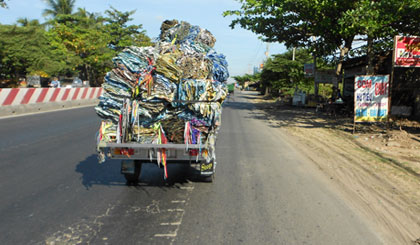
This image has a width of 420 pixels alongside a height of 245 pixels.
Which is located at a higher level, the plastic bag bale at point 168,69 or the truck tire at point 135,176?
the plastic bag bale at point 168,69

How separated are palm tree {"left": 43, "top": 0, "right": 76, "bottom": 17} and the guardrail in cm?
3779

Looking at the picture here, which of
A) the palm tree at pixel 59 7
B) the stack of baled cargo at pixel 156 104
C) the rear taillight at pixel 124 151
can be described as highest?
the palm tree at pixel 59 7

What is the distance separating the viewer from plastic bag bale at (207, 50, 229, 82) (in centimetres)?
674

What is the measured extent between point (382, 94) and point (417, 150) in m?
3.04

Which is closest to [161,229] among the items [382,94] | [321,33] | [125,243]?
[125,243]

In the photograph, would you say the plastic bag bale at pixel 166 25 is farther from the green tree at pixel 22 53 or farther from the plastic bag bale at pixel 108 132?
the green tree at pixel 22 53

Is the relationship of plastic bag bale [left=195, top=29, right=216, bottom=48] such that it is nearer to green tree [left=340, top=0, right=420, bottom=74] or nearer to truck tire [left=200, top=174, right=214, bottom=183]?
truck tire [left=200, top=174, right=214, bottom=183]

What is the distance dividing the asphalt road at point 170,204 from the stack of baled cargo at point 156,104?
96 centimetres

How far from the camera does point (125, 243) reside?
3.98 metres

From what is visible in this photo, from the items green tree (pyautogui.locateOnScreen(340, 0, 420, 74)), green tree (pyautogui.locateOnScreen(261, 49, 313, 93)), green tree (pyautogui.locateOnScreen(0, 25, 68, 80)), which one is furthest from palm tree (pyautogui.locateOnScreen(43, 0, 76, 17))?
green tree (pyautogui.locateOnScreen(340, 0, 420, 74))

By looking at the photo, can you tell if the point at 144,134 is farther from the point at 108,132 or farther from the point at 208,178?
the point at 208,178

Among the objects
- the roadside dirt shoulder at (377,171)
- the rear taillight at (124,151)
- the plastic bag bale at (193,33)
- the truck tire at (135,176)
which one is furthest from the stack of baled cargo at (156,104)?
the roadside dirt shoulder at (377,171)

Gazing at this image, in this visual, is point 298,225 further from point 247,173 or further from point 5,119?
point 5,119

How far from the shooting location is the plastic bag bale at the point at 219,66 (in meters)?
6.74
